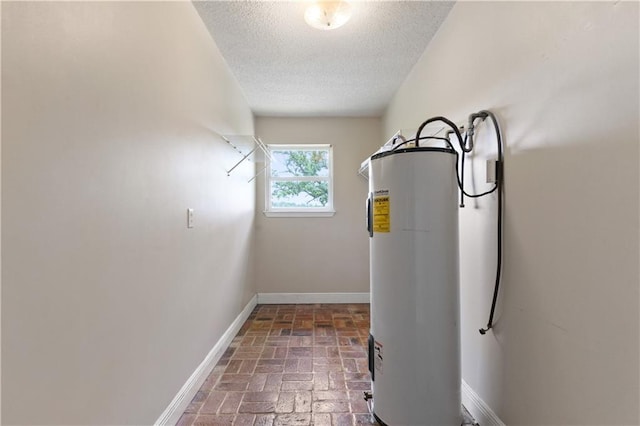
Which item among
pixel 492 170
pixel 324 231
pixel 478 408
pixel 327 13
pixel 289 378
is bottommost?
pixel 289 378

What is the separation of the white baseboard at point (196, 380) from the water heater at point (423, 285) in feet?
3.86

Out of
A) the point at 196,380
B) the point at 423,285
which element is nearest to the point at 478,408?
the point at 423,285

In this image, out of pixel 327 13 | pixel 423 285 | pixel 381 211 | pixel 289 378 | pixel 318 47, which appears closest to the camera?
pixel 423 285

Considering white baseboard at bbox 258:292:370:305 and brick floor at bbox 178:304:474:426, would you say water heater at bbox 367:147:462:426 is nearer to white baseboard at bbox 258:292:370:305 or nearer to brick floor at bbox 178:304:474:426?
brick floor at bbox 178:304:474:426

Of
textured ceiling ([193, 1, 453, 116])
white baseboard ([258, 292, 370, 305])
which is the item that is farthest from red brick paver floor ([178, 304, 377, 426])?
textured ceiling ([193, 1, 453, 116])

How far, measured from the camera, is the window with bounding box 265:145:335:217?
4.20 metres

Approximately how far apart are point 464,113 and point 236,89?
220cm

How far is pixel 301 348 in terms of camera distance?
2.67m

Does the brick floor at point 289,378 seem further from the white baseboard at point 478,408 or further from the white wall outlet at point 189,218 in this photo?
the white wall outlet at point 189,218

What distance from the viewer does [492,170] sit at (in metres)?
1.51

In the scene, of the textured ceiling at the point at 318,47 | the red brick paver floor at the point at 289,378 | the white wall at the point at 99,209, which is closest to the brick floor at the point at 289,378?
the red brick paver floor at the point at 289,378

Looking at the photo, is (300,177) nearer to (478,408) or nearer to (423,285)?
(423,285)

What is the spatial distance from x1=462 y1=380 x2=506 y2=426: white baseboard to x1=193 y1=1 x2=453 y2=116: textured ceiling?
7.84 feet

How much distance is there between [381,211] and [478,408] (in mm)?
1210
